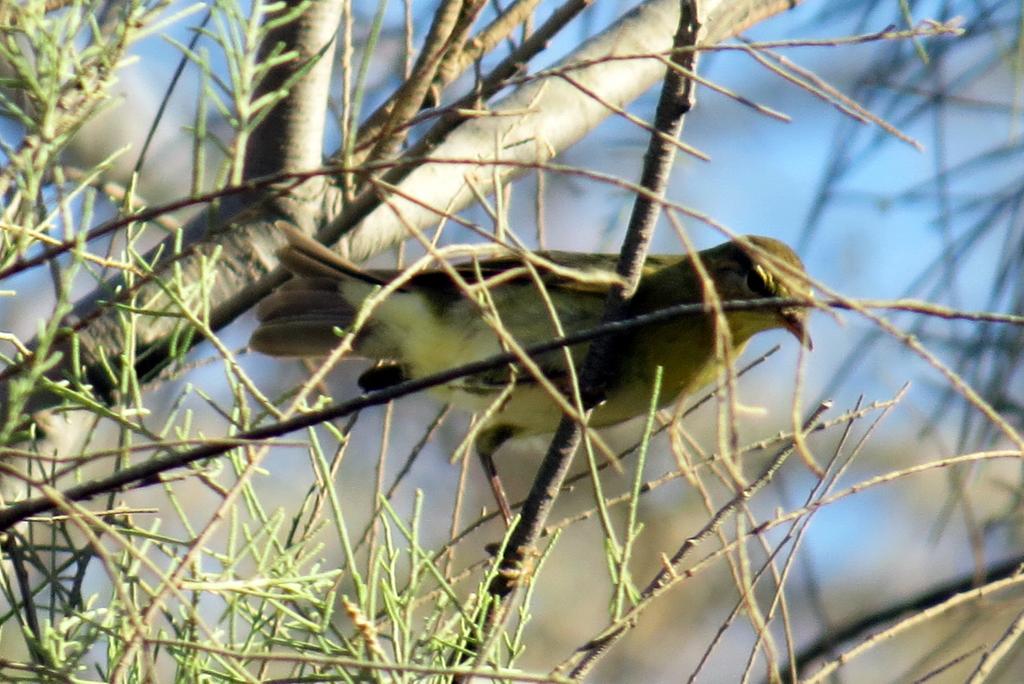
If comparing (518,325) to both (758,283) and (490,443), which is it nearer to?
(490,443)

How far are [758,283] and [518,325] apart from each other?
0.85 meters

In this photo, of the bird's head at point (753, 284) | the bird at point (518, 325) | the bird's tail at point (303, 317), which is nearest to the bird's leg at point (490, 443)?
the bird at point (518, 325)

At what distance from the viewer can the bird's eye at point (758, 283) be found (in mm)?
4145

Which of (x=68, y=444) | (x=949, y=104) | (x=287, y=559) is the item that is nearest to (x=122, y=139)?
(x=68, y=444)

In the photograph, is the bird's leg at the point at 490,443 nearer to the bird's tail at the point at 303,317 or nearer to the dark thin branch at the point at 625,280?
the bird's tail at the point at 303,317

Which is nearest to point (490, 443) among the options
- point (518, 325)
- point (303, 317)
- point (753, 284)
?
point (518, 325)

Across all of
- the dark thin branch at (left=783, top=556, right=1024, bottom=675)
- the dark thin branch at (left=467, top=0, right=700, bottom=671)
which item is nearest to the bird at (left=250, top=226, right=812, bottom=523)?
the dark thin branch at (left=467, top=0, right=700, bottom=671)

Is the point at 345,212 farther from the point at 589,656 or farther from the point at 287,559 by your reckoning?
the point at 589,656

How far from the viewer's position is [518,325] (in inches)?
163

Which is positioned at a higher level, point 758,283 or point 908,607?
point 758,283

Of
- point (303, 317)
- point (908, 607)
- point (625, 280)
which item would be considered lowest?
point (908, 607)

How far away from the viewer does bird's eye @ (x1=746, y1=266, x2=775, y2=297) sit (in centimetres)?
414

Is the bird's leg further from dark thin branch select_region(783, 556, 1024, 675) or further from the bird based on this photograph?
dark thin branch select_region(783, 556, 1024, 675)

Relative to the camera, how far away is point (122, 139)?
6.44m
